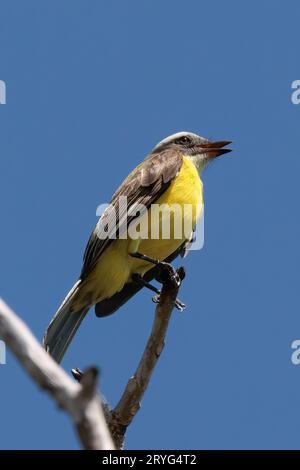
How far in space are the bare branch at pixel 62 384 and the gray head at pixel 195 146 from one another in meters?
6.22

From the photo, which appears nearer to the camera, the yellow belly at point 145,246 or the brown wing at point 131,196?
the brown wing at point 131,196

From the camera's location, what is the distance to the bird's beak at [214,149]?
31.2 feet

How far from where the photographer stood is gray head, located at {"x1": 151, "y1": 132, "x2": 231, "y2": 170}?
947 centimetres

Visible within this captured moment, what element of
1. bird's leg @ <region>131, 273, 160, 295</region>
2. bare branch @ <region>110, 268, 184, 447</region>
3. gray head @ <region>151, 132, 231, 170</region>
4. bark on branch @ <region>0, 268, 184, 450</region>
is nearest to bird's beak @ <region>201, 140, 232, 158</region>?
gray head @ <region>151, 132, 231, 170</region>

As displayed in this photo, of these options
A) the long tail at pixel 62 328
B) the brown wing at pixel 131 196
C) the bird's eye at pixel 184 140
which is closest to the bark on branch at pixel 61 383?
the long tail at pixel 62 328

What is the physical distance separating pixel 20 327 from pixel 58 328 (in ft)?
14.8

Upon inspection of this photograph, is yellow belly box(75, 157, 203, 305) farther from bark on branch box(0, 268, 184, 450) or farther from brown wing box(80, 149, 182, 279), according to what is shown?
bark on branch box(0, 268, 184, 450)

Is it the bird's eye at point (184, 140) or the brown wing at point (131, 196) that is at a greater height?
the bird's eye at point (184, 140)

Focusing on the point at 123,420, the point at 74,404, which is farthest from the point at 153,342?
the point at 74,404

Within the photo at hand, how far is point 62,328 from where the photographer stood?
7867mm

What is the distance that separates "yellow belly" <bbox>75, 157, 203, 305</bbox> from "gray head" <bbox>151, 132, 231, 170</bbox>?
1064mm

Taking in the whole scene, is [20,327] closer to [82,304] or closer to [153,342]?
[153,342]

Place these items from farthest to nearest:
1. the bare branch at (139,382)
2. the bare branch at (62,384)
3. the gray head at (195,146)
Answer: the gray head at (195,146)
the bare branch at (139,382)
the bare branch at (62,384)

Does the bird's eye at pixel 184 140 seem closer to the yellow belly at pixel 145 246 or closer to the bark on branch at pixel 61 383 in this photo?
the yellow belly at pixel 145 246
